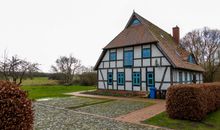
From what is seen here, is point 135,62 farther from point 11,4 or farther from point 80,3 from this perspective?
point 11,4

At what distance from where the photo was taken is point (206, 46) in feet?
98.6

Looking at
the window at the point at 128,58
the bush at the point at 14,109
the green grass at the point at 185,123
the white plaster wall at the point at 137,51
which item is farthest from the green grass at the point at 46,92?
the bush at the point at 14,109

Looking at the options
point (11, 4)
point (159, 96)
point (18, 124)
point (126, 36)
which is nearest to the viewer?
point (18, 124)

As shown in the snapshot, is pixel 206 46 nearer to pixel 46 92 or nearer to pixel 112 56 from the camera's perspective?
pixel 112 56

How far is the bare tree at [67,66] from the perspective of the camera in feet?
116

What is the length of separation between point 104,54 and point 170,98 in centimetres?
1233

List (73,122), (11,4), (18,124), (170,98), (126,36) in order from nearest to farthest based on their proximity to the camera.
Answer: (18,124), (73,122), (170,98), (11,4), (126,36)

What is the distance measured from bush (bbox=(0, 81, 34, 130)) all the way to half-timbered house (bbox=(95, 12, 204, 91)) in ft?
43.1

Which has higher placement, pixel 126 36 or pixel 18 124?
pixel 126 36

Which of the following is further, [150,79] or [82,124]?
[150,79]

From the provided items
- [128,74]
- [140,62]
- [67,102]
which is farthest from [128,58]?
[67,102]

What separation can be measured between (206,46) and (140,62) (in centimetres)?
1886

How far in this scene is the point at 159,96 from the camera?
15.3m

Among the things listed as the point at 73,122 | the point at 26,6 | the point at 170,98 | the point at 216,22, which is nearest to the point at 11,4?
the point at 26,6
